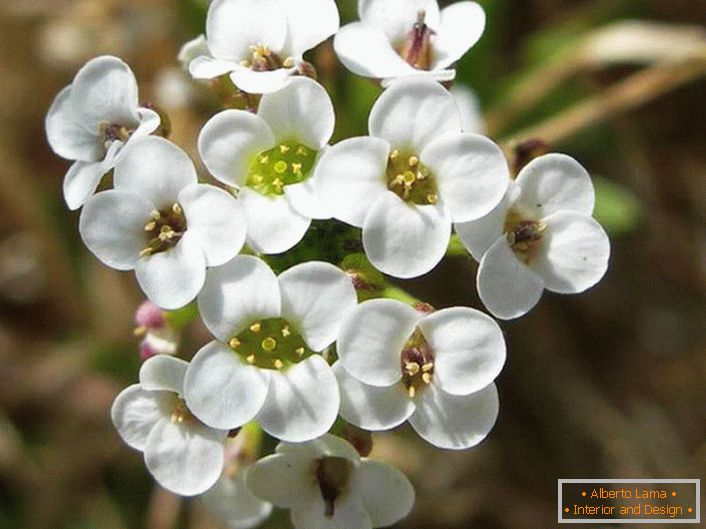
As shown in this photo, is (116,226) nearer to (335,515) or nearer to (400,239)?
(400,239)

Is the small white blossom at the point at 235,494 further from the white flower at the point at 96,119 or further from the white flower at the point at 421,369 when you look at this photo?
the white flower at the point at 96,119

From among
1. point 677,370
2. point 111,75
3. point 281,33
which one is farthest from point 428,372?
point 677,370

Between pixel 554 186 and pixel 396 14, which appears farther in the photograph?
pixel 396 14

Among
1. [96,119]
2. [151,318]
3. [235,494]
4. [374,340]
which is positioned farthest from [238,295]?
[235,494]

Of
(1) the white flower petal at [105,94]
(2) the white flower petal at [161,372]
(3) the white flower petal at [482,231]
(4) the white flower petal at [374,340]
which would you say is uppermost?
(1) the white flower petal at [105,94]

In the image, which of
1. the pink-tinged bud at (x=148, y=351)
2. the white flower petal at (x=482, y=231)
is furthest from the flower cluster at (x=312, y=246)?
the pink-tinged bud at (x=148, y=351)

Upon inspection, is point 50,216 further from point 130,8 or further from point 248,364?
point 248,364
